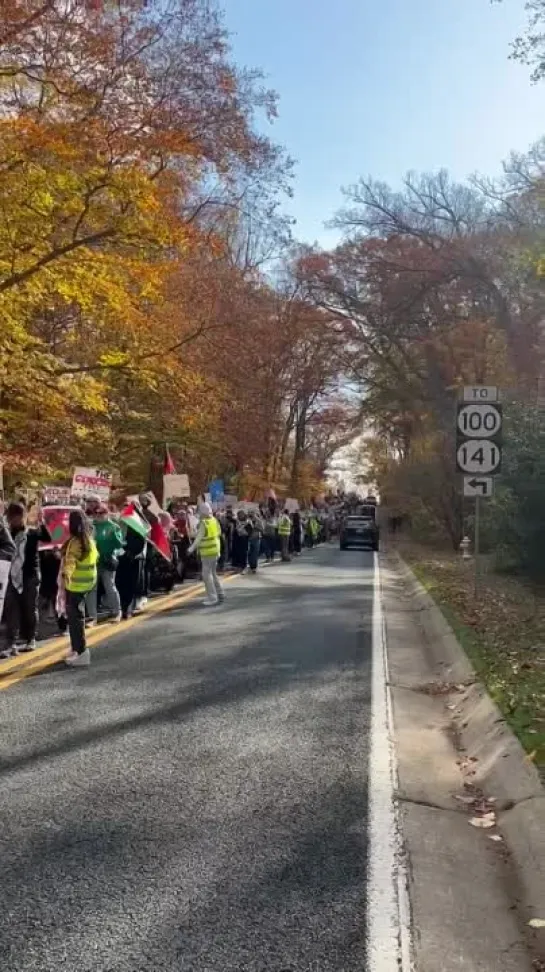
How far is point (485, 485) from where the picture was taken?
1336cm

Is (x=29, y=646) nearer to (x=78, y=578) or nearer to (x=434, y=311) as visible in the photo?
(x=78, y=578)

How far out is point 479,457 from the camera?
13258mm

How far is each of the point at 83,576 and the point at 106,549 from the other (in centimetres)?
236

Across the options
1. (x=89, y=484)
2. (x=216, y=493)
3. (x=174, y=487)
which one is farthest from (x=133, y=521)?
(x=216, y=493)

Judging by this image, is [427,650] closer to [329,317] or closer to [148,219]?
[148,219]

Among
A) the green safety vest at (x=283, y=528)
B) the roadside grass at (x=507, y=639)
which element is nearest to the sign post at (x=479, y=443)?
the roadside grass at (x=507, y=639)

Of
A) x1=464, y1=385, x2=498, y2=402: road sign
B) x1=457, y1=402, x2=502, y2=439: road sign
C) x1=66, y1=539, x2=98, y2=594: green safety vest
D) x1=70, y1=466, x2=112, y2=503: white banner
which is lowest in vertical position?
x1=66, y1=539, x2=98, y2=594: green safety vest

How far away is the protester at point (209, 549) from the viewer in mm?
14633

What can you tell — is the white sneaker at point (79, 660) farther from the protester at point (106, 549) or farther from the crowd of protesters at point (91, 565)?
the protester at point (106, 549)

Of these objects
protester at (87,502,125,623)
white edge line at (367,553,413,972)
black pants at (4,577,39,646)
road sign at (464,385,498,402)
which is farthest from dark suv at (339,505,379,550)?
white edge line at (367,553,413,972)

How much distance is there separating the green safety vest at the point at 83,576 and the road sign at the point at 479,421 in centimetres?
617

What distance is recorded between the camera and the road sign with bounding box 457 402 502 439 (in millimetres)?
13227

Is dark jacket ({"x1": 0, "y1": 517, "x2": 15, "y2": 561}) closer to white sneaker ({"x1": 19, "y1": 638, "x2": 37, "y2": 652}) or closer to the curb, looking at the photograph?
white sneaker ({"x1": 19, "y1": 638, "x2": 37, "y2": 652})

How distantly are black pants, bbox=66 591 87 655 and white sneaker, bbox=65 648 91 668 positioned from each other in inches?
2.3
